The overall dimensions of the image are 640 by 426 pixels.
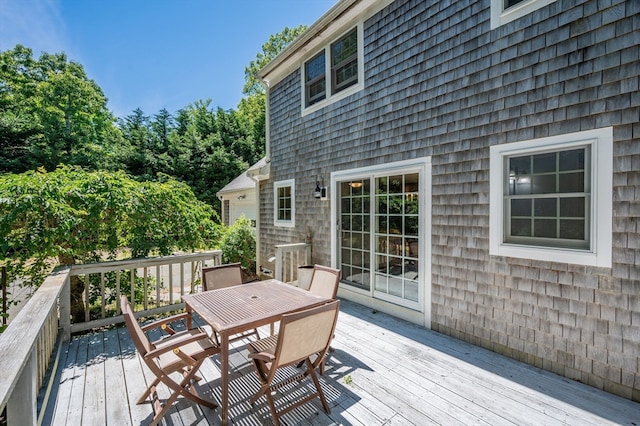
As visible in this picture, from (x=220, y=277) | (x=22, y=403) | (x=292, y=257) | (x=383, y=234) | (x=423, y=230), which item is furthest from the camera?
(x=292, y=257)

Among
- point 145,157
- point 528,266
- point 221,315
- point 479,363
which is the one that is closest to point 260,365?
point 221,315

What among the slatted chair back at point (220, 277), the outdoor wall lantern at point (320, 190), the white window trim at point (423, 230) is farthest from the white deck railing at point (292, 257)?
the white window trim at point (423, 230)

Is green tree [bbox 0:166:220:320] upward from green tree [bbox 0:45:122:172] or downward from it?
downward

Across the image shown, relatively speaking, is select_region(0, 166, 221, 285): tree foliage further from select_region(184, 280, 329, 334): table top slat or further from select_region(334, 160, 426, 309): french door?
select_region(334, 160, 426, 309): french door

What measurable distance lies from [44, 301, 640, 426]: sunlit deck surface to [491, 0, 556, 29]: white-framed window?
3638 mm

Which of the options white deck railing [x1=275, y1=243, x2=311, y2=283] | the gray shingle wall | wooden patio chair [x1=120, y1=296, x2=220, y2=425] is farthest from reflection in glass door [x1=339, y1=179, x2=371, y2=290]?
wooden patio chair [x1=120, y1=296, x2=220, y2=425]

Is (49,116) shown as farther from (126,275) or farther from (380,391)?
(380,391)

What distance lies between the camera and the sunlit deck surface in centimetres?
213

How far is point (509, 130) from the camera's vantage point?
3.05 meters

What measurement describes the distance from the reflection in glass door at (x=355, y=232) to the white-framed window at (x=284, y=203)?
4.99ft

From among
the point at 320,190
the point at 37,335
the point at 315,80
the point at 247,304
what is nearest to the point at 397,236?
the point at 320,190

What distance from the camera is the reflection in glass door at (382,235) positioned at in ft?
13.4

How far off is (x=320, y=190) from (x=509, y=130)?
3234 millimetres

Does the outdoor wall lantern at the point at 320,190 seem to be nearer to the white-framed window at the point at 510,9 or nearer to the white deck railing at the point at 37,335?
the white deck railing at the point at 37,335
